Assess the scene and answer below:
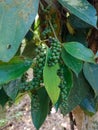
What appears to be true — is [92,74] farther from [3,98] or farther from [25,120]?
[25,120]

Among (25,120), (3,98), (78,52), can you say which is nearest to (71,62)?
(78,52)

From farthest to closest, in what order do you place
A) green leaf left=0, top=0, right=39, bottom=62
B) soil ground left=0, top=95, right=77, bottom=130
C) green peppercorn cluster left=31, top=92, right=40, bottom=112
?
soil ground left=0, top=95, right=77, bottom=130 < green peppercorn cluster left=31, top=92, right=40, bottom=112 < green leaf left=0, top=0, right=39, bottom=62

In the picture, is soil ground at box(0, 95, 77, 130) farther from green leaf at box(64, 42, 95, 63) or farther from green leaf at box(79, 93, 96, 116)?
green leaf at box(64, 42, 95, 63)

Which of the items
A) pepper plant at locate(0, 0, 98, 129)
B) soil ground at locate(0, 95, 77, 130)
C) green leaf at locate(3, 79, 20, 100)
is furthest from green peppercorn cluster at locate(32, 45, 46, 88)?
soil ground at locate(0, 95, 77, 130)

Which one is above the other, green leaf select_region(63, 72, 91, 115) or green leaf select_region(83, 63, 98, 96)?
green leaf select_region(83, 63, 98, 96)

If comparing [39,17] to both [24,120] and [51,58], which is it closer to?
[51,58]

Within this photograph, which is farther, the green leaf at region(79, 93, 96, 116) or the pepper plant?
the green leaf at region(79, 93, 96, 116)

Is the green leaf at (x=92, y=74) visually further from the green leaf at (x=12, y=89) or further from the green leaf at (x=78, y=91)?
the green leaf at (x=12, y=89)
